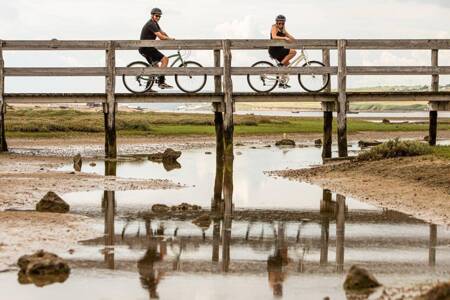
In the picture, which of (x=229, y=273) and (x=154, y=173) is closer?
(x=229, y=273)

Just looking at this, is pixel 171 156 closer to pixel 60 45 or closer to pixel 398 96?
pixel 60 45

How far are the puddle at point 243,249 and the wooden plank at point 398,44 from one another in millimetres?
8209

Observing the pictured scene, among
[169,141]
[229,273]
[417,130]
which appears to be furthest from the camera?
[417,130]

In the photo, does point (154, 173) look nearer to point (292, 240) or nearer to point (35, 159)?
point (35, 159)

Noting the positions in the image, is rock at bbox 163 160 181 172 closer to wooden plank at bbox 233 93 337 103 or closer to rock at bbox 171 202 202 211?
wooden plank at bbox 233 93 337 103

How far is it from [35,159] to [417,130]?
89.1 feet

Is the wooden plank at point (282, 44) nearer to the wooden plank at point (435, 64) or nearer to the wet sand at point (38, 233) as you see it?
the wooden plank at point (435, 64)

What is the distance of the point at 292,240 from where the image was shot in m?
13.0

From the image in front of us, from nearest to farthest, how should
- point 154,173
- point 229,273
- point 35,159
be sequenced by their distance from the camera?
point 229,273
point 154,173
point 35,159

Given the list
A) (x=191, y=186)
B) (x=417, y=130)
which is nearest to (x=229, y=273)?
(x=191, y=186)

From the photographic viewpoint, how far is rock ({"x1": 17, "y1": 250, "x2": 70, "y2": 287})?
10156 mm

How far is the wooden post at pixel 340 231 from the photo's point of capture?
446 inches

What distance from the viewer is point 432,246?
1227cm

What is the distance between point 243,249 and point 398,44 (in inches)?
607
